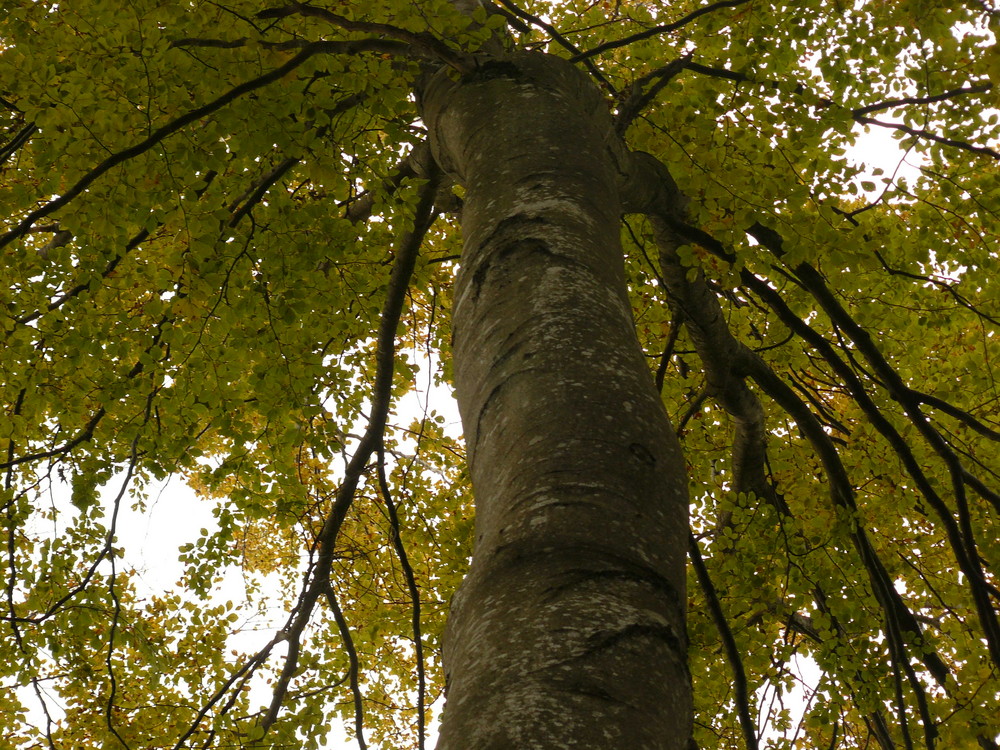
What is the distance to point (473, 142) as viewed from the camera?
2371mm

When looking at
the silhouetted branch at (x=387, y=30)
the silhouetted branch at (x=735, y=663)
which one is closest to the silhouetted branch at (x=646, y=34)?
the silhouetted branch at (x=387, y=30)

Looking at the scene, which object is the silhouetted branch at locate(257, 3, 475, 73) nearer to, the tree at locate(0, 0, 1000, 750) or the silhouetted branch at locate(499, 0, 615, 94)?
the tree at locate(0, 0, 1000, 750)

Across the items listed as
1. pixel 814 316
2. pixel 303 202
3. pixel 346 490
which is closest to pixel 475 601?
pixel 346 490

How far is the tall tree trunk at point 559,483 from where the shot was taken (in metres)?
1.01

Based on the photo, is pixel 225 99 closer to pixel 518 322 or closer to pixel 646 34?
pixel 518 322

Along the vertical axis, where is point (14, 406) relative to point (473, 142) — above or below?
above

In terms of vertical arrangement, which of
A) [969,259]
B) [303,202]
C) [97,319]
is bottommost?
[97,319]

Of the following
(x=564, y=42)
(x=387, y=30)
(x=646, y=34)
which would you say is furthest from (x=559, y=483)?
(x=564, y=42)

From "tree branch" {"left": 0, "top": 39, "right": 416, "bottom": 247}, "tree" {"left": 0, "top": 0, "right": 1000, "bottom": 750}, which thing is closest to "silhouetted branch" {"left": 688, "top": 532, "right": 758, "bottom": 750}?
"tree" {"left": 0, "top": 0, "right": 1000, "bottom": 750}

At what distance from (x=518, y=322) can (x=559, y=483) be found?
47 centimetres

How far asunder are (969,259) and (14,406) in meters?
5.11

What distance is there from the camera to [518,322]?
164 centimetres

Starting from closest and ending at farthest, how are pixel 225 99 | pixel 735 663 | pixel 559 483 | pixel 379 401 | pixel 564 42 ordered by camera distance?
pixel 559 483, pixel 225 99, pixel 564 42, pixel 735 663, pixel 379 401

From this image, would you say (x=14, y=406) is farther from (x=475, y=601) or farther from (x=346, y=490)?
(x=475, y=601)
